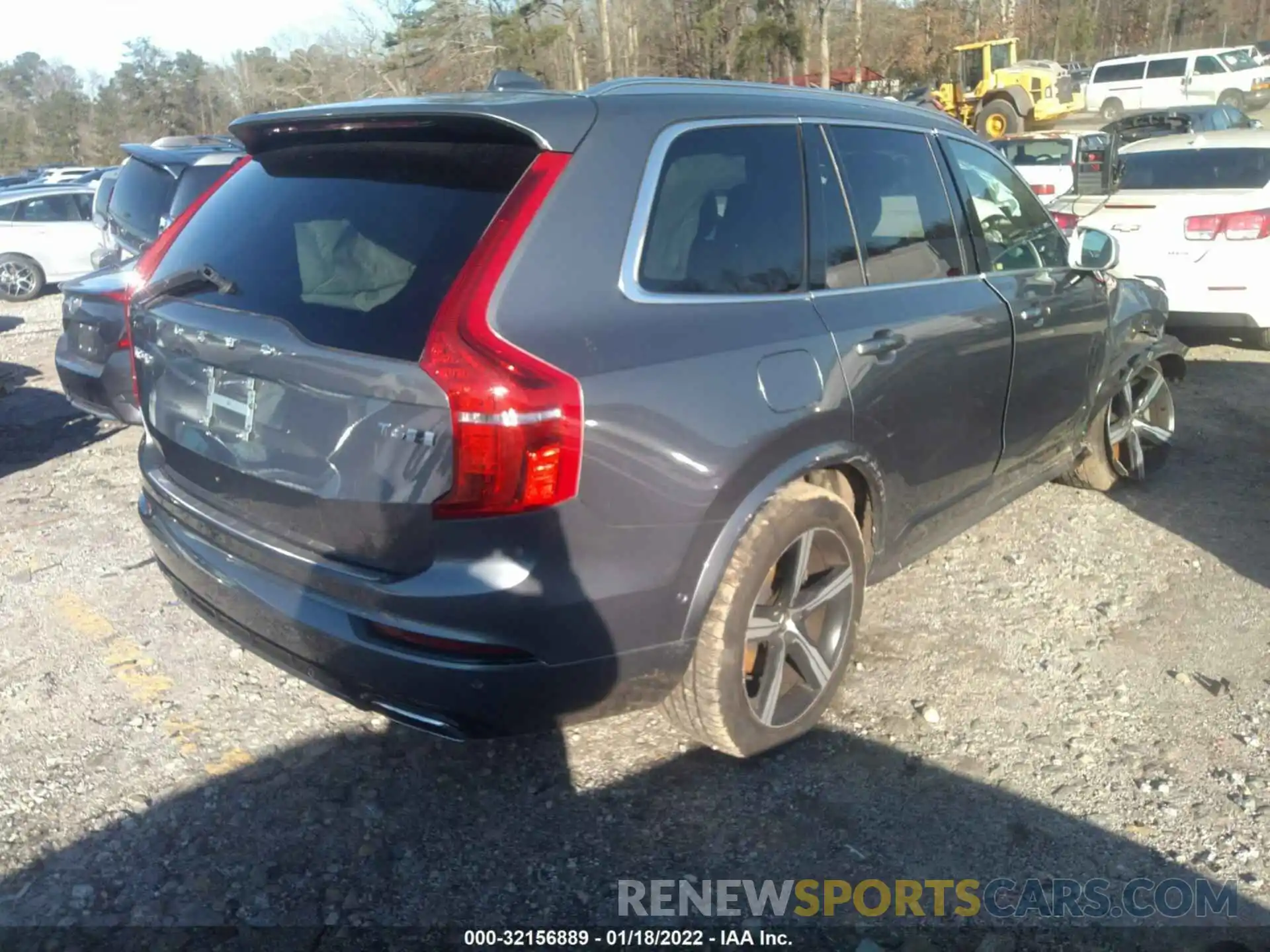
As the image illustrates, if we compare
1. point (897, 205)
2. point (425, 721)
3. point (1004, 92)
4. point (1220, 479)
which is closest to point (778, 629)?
point (425, 721)

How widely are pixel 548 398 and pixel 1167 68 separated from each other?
3769cm

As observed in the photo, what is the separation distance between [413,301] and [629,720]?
163cm

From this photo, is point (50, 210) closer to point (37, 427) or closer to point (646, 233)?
point (37, 427)

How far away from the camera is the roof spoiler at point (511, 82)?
337 cm

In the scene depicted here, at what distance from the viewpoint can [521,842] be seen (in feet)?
9.56

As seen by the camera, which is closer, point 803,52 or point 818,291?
point 818,291

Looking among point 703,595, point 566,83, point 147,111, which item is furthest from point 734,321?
point 147,111

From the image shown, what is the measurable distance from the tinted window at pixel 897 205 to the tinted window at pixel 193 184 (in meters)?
5.11

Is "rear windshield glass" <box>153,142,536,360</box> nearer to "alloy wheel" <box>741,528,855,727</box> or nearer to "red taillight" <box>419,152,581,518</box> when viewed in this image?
"red taillight" <box>419,152,581,518</box>

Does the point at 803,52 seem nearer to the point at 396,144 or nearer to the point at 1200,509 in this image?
the point at 1200,509

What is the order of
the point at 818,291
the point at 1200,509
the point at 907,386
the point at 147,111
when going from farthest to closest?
the point at 147,111, the point at 1200,509, the point at 907,386, the point at 818,291

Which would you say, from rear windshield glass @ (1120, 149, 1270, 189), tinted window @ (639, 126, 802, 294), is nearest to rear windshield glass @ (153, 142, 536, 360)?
tinted window @ (639, 126, 802, 294)

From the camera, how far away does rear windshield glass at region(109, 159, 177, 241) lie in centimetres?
754

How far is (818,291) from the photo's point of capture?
126 inches
